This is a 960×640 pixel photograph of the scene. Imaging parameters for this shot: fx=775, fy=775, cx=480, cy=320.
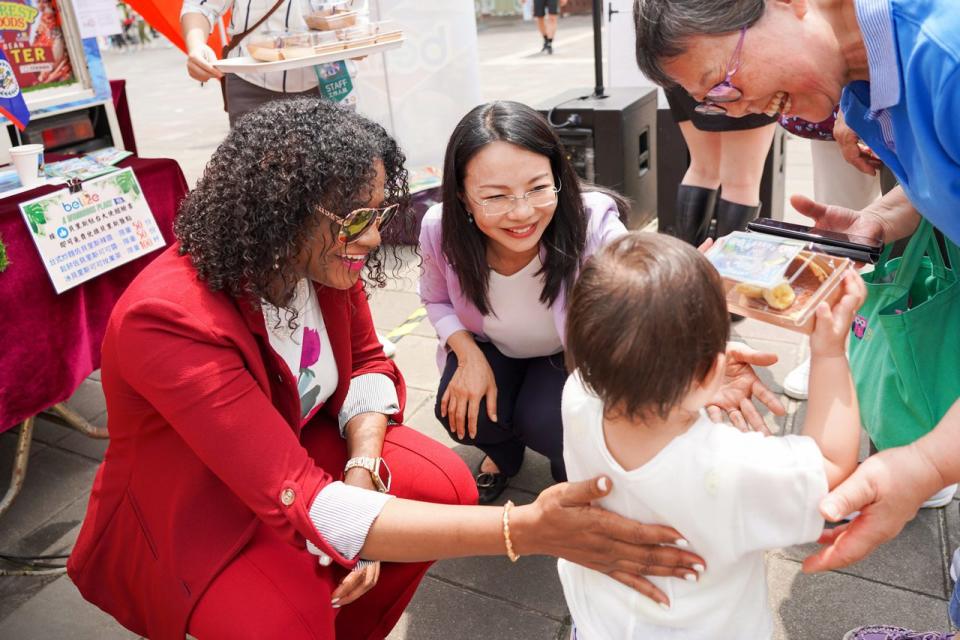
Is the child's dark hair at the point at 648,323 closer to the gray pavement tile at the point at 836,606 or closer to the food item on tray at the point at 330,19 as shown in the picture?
the gray pavement tile at the point at 836,606

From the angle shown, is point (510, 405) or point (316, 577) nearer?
point (316, 577)

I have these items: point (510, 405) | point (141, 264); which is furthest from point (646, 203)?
point (141, 264)

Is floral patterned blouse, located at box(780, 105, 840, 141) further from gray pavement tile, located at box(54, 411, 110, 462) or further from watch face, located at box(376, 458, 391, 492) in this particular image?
gray pavement tile, located at box(54, 411, 110, 462)

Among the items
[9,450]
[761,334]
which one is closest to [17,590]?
[9,450]

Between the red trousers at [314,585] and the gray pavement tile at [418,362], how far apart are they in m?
1.28

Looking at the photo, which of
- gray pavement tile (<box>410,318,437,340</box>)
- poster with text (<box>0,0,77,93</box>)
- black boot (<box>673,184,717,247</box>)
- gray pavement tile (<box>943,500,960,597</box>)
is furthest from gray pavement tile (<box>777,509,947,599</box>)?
poster with text (<box>0,0,77,93</box>)

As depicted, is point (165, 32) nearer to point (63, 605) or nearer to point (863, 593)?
point (63, 605)

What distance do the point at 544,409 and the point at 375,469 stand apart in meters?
0.61

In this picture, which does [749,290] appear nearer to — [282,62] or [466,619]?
[466,619]

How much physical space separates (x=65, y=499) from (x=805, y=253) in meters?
2.53

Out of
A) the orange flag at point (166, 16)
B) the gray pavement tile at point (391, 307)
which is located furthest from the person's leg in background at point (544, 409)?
the orange flag at point (166, 16)

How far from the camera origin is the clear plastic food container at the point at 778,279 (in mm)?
1343

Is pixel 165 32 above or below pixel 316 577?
above

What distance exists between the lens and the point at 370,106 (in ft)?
16.7
